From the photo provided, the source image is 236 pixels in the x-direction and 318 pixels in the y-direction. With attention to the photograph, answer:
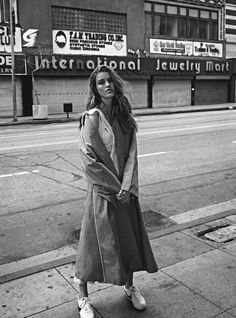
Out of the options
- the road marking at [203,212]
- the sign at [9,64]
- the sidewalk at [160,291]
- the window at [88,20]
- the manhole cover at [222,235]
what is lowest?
the sidewalk at [160,291]

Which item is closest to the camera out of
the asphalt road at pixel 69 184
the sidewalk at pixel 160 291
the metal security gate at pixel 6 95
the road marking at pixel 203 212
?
the sidewalk at pixel 160 291

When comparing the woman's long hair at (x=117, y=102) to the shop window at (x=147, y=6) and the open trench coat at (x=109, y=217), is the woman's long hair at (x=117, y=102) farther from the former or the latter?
the shop window at (x=147, y=6)

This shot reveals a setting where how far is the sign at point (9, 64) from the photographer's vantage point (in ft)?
76.2

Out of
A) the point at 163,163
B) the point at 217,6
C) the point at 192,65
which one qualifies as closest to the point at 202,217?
the point at 163,163

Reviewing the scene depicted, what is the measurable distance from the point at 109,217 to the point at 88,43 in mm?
25151

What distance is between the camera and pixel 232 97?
35625mm

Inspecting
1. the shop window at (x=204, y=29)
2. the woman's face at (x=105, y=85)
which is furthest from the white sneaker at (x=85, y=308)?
the shop window at (x=204, y=29)

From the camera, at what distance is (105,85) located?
310 cm

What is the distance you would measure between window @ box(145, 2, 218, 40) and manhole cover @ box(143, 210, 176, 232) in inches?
1017

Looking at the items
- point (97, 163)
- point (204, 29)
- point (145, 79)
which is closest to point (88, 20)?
point (145, 79)

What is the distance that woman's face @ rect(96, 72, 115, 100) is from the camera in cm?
310

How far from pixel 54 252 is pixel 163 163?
204 inches

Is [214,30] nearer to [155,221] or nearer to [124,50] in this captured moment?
[124,50]

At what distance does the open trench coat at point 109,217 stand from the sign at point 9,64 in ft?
71.1
